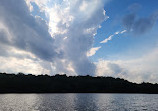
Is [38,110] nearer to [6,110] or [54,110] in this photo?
[54,110]

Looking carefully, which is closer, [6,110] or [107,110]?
[6,110]

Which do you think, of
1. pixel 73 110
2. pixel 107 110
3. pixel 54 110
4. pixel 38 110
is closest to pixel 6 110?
pixel 38 110

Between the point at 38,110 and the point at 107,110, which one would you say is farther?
the point at 107,110

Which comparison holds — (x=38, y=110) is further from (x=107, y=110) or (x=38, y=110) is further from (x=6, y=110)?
(x=107, y=110)

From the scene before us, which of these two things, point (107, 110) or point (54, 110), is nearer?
point (54, 110)

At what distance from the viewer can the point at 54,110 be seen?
232 ft

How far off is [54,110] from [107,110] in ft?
80.8

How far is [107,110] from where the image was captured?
76.0 metres

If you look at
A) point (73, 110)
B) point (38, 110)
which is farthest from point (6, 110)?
point (73, 110)

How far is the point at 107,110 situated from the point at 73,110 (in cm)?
1634

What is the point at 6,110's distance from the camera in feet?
227

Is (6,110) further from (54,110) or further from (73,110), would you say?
(73,110)

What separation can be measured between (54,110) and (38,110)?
7107 millimetres

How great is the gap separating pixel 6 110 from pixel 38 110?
13316 millimetres
